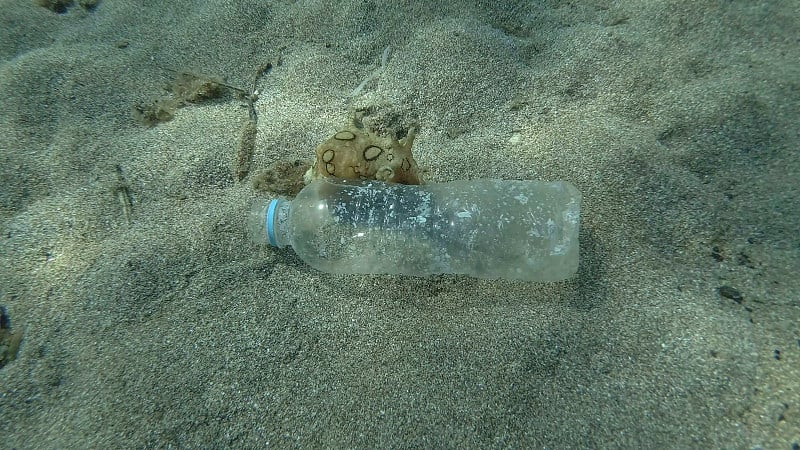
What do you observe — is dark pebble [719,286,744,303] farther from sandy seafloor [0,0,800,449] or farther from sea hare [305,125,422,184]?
sea hare [305,125,422,184]

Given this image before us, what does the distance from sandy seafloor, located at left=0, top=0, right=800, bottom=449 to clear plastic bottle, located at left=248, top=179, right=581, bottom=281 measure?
98 millimetres

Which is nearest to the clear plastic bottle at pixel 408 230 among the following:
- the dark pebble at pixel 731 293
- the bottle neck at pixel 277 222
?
the bottle neck at pixel 277 222

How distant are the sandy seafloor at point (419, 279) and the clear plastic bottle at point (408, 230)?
10cm

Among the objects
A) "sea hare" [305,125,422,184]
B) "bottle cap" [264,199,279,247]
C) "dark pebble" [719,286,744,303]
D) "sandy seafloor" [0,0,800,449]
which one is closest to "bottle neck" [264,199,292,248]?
A: "bottle cap" [264,199,279,247]

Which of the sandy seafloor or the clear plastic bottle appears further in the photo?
the clear plastic bottle

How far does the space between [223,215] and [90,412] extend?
105 cm

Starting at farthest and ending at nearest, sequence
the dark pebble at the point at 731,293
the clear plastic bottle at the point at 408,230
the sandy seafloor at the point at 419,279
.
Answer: the clear plastic bottle at the point at 408,230 → the dark pebble at the point at 731,293 → the sandy seafloor at the point at 419,279

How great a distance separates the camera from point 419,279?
204 centimetres

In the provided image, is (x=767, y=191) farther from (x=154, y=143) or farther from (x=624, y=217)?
(x=154, y=143)

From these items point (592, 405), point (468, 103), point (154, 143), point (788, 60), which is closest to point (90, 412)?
point (154, 143)

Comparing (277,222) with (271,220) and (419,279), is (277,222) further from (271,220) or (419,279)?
(419,279)

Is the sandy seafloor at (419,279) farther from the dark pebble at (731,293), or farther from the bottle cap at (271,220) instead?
the bottle cap at (271,220)

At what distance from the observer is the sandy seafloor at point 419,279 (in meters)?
1.61

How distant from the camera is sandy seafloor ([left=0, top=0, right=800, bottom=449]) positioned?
161cm
